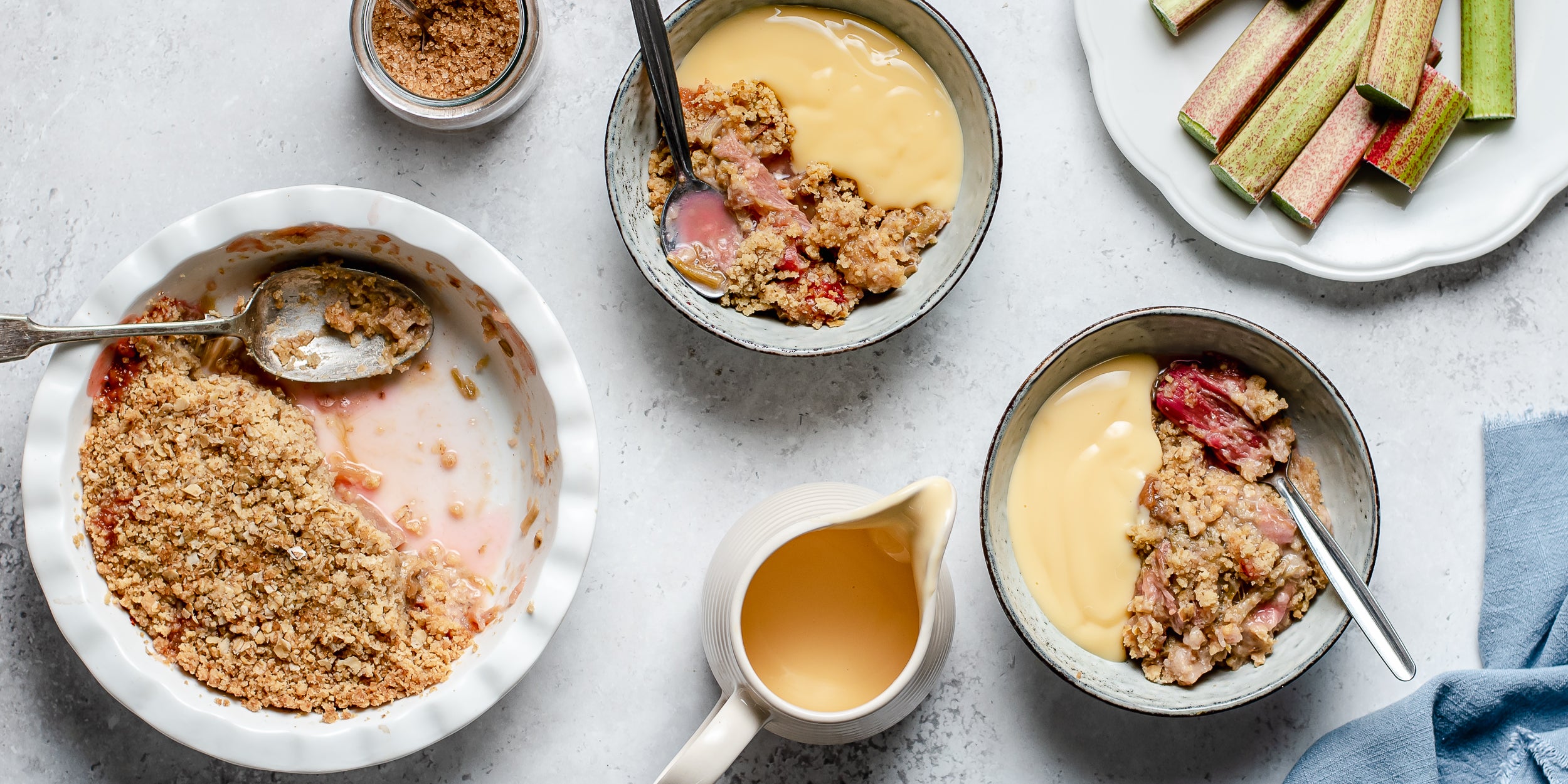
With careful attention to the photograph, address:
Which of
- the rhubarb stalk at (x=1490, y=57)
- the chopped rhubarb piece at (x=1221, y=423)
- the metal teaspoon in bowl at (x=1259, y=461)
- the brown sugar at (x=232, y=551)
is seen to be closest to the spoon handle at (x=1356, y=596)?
the metal teaspoon in bowl at (x=1259, y=461)

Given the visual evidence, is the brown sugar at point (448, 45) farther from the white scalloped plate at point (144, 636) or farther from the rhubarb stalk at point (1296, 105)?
the rhubarb stalk at point (1296, 105)

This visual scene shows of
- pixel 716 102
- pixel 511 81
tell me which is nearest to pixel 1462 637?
pixel 716 102

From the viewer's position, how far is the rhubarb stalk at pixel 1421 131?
1.76 m

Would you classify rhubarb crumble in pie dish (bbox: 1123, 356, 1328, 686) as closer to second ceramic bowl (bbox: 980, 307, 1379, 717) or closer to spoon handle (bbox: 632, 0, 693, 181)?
second ceramic bowl (bbox: 980, 307, 1379, 717)

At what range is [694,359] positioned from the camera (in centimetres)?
183

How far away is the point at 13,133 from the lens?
1.80 metres

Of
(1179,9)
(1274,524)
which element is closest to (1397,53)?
(1179,9)

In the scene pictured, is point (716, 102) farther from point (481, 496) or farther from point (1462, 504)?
point (1462, 504)

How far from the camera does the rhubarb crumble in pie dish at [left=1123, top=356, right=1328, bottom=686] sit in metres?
1.62

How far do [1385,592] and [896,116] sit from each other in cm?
122

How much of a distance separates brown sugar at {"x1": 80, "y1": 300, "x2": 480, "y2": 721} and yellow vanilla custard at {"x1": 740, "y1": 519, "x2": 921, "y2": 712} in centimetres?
54

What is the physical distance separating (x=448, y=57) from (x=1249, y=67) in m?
1.39

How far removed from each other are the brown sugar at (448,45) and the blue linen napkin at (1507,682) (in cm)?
184

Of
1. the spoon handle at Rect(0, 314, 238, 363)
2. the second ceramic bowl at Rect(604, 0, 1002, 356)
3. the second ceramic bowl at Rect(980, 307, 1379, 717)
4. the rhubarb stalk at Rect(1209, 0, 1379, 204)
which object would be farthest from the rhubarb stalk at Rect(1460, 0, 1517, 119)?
the spoon handle at Rect(0, 314, 238, 363)
